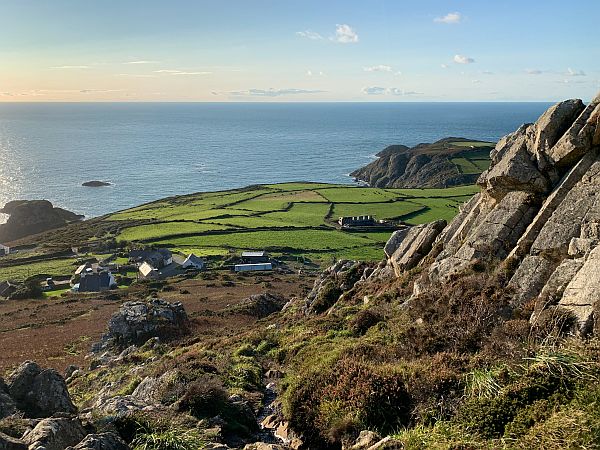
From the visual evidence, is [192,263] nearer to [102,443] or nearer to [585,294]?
[585,294]

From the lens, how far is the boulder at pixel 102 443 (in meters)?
9.88

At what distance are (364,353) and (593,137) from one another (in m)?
13.3

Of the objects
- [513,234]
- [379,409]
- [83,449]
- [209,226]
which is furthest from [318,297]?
[209,226]

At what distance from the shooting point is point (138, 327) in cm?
3872

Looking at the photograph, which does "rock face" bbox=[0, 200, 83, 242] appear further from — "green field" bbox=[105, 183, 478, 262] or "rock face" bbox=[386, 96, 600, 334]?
"rock face" bbox=[386, 96, 600, 334]

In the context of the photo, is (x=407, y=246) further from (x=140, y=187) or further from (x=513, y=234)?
(x=140, y=187)

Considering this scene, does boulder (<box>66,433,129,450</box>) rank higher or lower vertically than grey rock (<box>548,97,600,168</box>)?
lower

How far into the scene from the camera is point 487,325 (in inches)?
649

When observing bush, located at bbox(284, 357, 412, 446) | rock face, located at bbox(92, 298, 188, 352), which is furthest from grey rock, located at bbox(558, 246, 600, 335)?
rock face, located at bbox(92, 298, 188, 352)

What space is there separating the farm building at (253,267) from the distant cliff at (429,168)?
91.5 meters

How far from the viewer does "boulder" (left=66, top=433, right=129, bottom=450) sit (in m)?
9.88

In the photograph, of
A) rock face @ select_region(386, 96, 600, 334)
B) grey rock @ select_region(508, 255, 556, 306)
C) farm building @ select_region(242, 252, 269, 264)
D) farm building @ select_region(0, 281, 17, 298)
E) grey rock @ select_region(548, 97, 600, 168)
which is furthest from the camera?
farm building @ select_region(242, 252, 269, 264)

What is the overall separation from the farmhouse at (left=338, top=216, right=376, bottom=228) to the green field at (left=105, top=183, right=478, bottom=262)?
2051 millimetres

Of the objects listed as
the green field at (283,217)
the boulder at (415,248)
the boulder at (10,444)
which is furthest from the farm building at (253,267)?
the boulder at (10,444)
